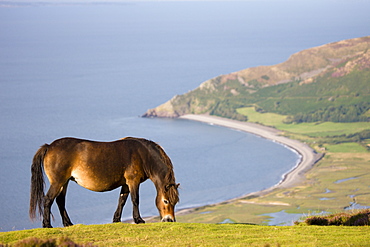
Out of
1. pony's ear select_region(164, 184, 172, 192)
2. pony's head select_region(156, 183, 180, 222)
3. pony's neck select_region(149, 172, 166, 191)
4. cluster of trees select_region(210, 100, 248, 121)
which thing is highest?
pony's neck select_region(149, 172, 166, 191)

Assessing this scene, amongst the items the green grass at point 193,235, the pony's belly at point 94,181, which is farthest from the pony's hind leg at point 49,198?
the green grass at point 193,235

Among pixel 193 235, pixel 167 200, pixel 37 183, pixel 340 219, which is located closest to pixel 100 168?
pixel 37 183

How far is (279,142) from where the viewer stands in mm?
130250

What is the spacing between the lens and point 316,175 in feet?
319

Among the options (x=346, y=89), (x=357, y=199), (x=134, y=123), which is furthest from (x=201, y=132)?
(x=357, y=199)

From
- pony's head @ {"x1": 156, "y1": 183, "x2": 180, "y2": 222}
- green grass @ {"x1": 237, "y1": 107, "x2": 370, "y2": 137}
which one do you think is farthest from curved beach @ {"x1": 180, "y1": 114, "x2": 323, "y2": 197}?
pony's head @ {"x1": 156, "y1": 183, "x2": 180, "y2": 222}

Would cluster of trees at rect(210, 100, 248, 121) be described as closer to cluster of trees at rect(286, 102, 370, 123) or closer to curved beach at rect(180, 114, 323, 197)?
curved beach at rect(180, 114, 323, 197)

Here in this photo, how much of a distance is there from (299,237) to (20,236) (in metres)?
6.12

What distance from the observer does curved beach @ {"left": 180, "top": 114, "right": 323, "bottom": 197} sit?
9681cm

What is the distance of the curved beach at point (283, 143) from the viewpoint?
96812mm

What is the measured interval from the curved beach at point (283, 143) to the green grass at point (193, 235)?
7390cm

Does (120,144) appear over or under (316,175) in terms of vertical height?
over

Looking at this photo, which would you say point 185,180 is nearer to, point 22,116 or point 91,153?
point 22,116

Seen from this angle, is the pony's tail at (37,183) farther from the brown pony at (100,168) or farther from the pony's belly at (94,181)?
the pony's belly at (94,181)
